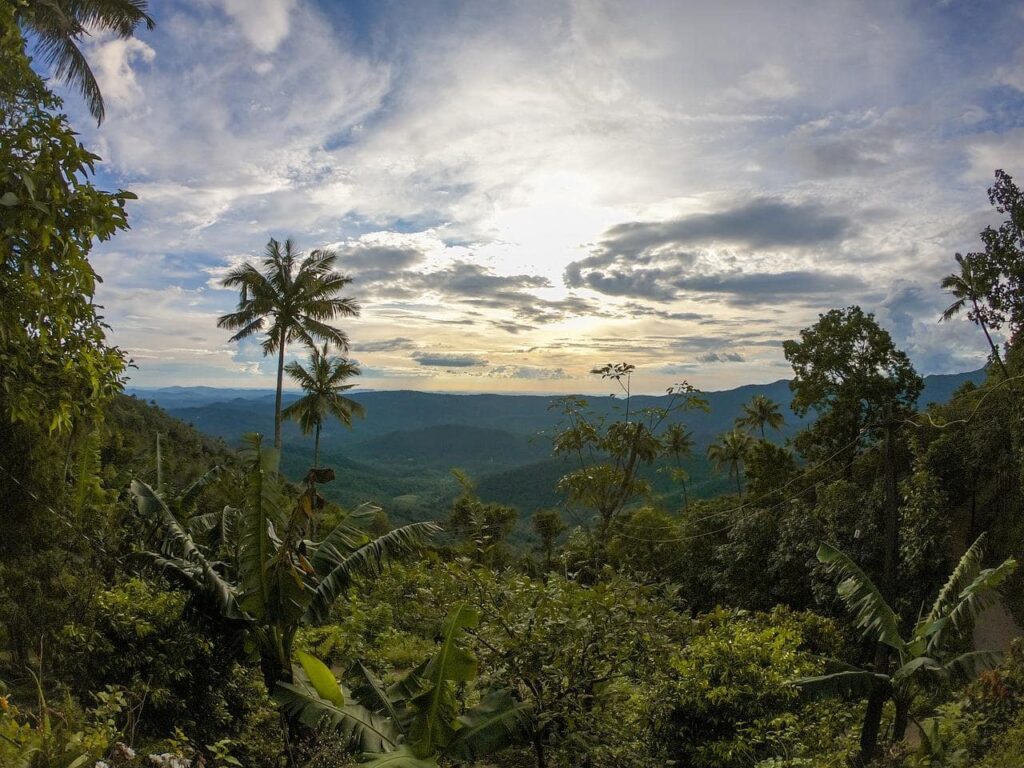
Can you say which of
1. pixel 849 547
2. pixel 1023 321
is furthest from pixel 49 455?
pixel 1023 321

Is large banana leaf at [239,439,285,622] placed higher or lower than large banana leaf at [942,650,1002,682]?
higher

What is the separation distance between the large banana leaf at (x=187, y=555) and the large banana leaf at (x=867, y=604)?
7.51m

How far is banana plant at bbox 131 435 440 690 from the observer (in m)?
6.70

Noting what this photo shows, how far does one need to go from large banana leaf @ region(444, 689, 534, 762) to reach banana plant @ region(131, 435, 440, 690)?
2384 mm

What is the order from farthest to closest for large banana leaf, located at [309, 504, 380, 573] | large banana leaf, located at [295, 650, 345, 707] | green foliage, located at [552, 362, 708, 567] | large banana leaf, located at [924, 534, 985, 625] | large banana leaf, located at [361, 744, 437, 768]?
1. green foliage, located at [552, 362, 708, 567]
2. large banana leaf, located at [309, 504, 380, 573]
3. large banana leaf, located at [924, 534, 985, 625]
4. large banana leaf, located at [295, 650, 345, 707]
5. large banana leaf, located at [361, 744, 437, 768]

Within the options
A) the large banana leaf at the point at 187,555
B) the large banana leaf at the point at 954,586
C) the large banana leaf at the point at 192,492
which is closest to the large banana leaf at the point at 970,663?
the large banana leaf at the point at 954,586

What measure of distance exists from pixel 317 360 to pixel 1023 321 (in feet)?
87.0

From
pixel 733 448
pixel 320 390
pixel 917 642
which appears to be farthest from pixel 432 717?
pixel 733 448

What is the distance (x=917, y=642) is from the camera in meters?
7.14

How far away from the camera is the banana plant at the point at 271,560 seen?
6703 mm

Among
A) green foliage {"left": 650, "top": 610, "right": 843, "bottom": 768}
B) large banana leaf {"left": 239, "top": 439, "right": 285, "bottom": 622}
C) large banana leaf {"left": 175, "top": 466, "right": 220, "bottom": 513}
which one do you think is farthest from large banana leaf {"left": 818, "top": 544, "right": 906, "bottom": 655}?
large banana leaf {"left": 175, "top": 466, "right": 220, "bottom": 513}

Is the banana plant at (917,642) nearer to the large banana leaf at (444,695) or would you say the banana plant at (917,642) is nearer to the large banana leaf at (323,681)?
the large banana leaf at (444,695)

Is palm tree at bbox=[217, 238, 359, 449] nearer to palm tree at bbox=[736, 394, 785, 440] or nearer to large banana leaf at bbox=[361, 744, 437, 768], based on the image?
large banana leaf at bbox=[361, 744, 437, 768]

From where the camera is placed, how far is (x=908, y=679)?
A: 22.8 ft
